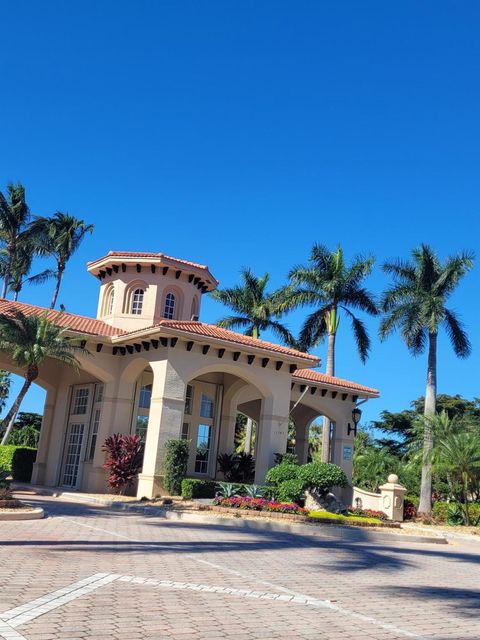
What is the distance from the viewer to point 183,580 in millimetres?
7820

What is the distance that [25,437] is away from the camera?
5344 centimetres

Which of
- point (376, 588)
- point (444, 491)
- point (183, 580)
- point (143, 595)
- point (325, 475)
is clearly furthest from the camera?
point (444, 491)

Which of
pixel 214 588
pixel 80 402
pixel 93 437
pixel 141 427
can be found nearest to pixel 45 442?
pixel 80 402

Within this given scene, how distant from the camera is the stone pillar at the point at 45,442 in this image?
88.7ft

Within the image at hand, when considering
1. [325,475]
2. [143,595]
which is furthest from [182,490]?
[143,595]

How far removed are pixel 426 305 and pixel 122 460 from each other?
16.5 meters

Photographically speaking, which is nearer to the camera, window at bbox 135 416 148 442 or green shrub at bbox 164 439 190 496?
green shrub at bbox 164 439 190 496

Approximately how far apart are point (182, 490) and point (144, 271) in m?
11.6

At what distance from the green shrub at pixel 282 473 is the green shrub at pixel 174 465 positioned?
9.50 feet

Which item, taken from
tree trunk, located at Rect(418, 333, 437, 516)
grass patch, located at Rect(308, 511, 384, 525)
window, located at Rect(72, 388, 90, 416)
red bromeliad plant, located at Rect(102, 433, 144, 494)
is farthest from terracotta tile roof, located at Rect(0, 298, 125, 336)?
tree trunk, located at Rect(418, 333, 437, 516)

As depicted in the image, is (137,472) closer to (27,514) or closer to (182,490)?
(182,490)

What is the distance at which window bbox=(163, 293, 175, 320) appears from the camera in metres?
28.7

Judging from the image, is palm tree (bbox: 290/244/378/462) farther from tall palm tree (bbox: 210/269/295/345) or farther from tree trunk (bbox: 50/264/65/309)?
tree trunk (bbox: 50/264/65/309)

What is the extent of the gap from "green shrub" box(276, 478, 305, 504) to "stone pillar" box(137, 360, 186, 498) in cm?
400
